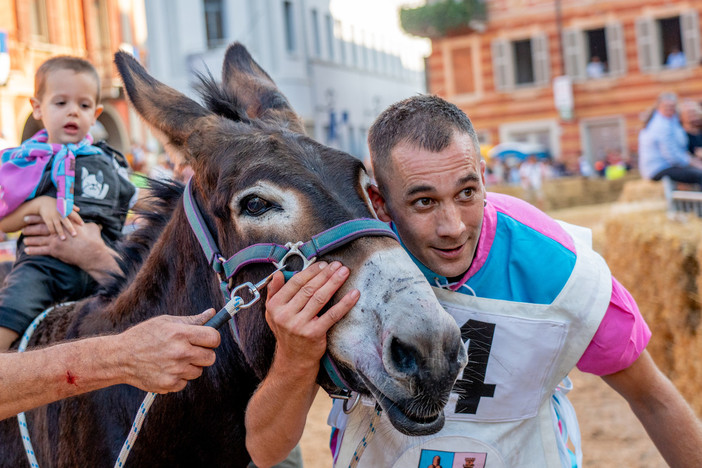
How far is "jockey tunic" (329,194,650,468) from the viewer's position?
241cm

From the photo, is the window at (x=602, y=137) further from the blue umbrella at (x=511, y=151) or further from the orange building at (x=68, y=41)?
the orange building at (x=68, y=41)

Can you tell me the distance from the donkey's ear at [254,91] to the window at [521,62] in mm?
28148

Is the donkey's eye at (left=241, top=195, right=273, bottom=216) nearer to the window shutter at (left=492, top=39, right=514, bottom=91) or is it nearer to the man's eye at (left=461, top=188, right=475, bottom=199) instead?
the man's eye at (left=461, top=188, right=475, bottom=199)

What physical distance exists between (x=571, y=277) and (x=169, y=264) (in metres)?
1.40

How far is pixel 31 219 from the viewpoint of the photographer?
314cm

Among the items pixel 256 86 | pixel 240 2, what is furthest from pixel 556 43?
pixel 256 86

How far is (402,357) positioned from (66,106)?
2425mm

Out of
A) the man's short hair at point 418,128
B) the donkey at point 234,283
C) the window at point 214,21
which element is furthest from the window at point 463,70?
the man's short hair at point 418,128

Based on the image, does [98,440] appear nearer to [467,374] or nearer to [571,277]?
[467,374]

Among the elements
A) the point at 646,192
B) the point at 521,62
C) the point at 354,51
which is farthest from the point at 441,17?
the point at 646,192

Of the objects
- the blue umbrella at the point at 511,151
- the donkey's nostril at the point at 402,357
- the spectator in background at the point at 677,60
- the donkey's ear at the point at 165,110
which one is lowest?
the donkey's nostril at the point at 402,357

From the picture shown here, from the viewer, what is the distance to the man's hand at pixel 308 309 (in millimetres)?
1919

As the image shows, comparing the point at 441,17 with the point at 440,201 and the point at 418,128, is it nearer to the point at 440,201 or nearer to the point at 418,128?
the point at 418,128

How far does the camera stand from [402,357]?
1836mm
